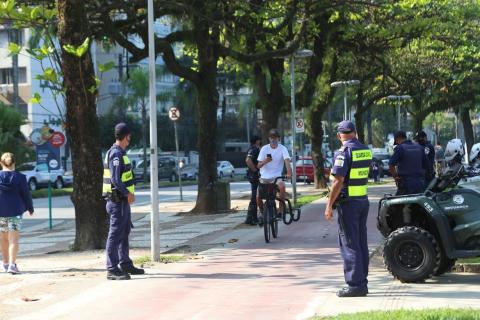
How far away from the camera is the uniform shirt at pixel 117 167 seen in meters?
9.63

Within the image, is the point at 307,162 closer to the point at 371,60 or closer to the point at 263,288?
the point at 371,60

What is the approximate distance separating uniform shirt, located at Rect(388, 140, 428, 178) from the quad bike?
10.3 ft

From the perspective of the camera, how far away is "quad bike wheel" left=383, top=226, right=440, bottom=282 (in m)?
8.73

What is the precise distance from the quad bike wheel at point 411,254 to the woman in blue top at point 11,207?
5214 millimetres

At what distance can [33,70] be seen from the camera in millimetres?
61406

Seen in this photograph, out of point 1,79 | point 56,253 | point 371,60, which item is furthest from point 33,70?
point 56,253

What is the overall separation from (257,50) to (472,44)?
11382 millimetres

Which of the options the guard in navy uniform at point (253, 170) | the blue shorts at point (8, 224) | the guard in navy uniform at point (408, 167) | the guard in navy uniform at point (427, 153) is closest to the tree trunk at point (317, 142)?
the guard in navy uniform at point (253, 170)

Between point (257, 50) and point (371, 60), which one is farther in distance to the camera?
point (371, 60)

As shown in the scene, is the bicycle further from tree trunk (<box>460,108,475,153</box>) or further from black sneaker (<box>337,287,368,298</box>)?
tree trunk (<box>460,108,475,153</box>)

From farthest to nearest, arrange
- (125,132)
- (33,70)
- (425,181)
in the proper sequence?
(33,70), (425,181), (125,132)

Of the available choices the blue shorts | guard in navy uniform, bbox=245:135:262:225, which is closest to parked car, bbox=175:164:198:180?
guard in navy uniform, bbox=245:135:262:225

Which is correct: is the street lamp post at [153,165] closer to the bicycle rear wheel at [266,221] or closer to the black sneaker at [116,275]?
the black sneaker at [116,275]

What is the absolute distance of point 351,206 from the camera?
809 centimetres
